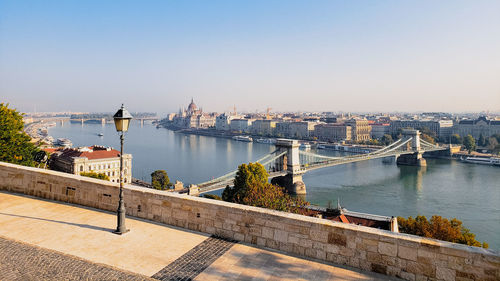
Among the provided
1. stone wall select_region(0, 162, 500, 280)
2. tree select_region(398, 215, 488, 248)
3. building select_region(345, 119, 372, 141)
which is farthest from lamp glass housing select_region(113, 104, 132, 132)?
building select_region(345, 119, 372, 141)

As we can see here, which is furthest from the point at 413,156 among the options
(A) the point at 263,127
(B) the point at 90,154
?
(A) the point at 263,127

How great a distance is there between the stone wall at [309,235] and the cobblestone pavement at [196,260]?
181mm

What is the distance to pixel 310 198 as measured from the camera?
25.3m

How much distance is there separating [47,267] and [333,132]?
255ft

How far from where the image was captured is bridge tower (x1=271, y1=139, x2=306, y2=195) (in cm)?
2824

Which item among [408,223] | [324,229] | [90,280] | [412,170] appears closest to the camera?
[90,280]

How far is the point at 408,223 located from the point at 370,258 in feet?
41.2

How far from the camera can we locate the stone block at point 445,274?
2.69m

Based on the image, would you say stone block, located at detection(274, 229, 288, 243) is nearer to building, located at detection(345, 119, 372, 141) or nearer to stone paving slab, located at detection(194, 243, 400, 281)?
stone paving slab, located at detection(194, 243, 400, 281)

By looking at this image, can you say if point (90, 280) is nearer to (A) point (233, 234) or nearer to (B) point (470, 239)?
(A) point (233, 234)

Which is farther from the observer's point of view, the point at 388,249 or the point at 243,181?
the point at 243,181

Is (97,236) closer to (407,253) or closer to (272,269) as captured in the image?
(272,269)

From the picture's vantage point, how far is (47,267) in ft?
9.46

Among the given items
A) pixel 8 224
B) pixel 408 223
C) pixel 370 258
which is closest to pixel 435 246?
pixel 370 258
